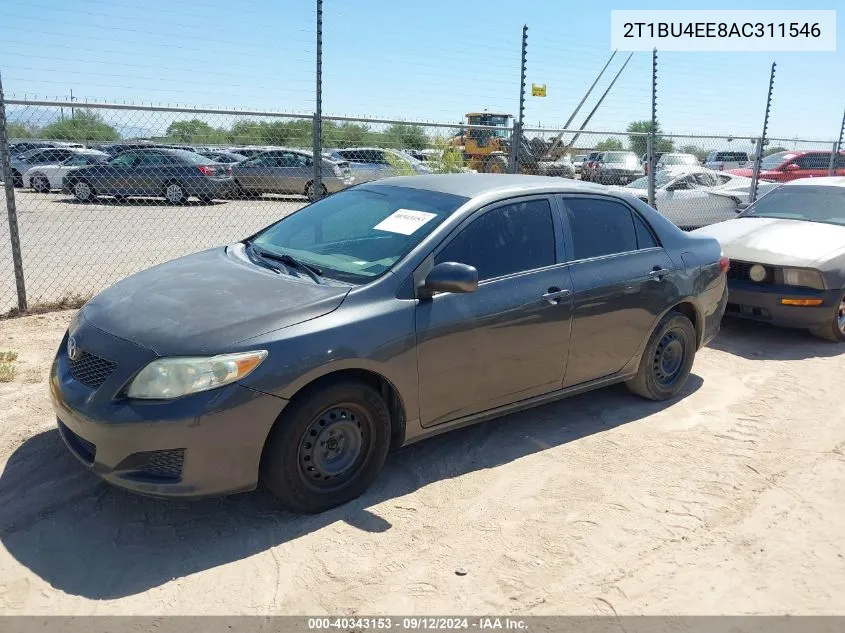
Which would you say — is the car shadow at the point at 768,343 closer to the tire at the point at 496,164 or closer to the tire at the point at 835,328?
the tire at the point at 835,328

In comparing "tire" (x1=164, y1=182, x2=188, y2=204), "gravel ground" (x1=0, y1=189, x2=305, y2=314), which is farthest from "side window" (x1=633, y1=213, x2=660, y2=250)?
"tire" (x1=164, y1=182, x2=188, y2=204)

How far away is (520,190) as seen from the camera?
4402 mm

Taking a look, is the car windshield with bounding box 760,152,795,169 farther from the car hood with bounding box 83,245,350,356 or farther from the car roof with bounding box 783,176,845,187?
the car hood with bounding box 83,245,350,356

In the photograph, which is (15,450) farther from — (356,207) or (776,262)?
(776,262)

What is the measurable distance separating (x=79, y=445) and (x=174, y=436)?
0.63 m

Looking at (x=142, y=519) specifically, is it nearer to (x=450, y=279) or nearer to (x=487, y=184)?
(x=450, y=279)

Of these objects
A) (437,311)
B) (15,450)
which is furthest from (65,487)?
(437,311)

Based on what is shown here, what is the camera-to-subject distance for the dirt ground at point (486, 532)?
2.95 m

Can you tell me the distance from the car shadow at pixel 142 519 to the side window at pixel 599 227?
1.31 m

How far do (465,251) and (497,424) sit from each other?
133cm

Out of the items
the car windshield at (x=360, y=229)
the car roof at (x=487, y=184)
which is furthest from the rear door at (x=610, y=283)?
the car windshield at (x=360, y=229)

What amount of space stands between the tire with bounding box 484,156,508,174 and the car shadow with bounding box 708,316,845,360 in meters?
4.42

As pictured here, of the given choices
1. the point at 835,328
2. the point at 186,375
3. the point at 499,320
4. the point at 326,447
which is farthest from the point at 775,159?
the point at 186,375

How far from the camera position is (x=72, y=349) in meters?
3.57
